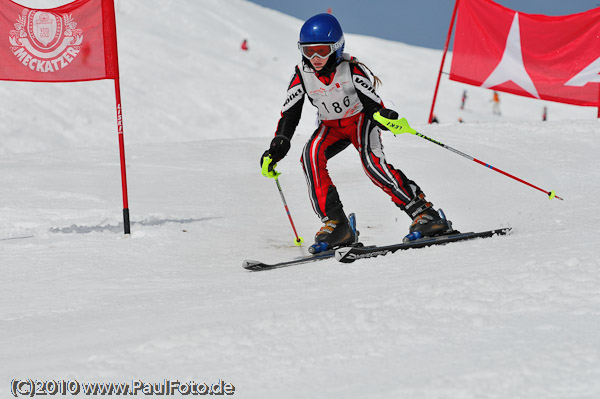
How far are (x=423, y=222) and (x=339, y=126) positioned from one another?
3.03ft

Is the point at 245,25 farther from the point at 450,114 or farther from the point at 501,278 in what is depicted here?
the point at 501,278

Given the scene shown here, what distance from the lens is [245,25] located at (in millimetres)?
41406

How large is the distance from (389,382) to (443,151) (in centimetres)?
818

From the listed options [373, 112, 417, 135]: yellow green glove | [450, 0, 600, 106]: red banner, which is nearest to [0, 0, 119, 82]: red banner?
[373, 112, 417, 135]: yellow green glove

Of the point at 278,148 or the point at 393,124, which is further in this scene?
the point at 278,148

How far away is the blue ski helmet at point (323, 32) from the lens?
4.60 m

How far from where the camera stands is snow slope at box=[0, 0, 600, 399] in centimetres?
213

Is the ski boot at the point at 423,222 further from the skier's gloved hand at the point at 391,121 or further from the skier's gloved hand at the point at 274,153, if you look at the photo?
the skier's gloved hand at the point at 274,153

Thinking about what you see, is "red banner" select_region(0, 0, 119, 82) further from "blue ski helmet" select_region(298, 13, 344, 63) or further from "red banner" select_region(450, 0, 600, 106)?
"red banner" select_region(450, 0, 600, 106)

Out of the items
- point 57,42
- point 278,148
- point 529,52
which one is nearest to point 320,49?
point 278,148

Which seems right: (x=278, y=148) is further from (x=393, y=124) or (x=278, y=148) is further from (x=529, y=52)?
(x=529, y=52)

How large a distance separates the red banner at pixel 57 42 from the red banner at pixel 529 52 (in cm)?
809

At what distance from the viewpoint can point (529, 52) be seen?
1209 centimetres

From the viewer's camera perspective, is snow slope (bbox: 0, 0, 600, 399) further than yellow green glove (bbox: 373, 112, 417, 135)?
No
